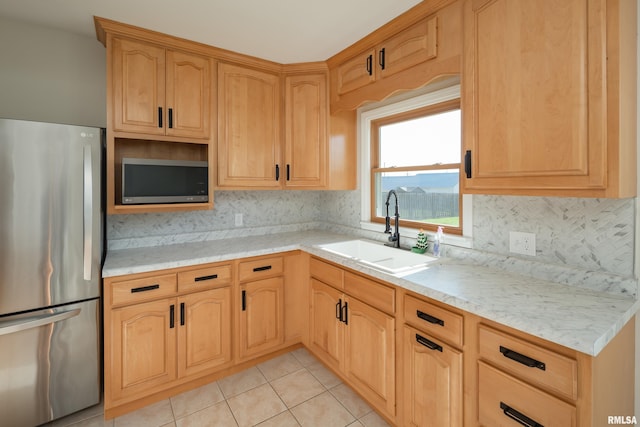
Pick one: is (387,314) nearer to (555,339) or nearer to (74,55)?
(555,339)

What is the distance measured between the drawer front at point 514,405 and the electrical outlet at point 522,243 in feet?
2.28

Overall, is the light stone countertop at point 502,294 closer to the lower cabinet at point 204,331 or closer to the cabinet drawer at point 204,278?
the cabinet drawer at point 204,278

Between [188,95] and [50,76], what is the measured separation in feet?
2.90

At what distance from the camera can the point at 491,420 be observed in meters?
1.20

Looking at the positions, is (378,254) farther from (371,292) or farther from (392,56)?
(392,56)

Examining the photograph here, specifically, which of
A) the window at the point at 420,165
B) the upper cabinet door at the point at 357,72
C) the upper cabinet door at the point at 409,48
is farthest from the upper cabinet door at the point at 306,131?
the upper cabinet door at the point at 409,48

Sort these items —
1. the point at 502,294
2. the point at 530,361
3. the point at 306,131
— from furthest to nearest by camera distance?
1. the point at 306,131
2. the point at 502,294
3. the point at 530,361

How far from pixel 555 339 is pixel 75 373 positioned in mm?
2365

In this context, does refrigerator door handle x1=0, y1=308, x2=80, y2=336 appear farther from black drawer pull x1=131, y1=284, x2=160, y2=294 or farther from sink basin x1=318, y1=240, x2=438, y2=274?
sink basin x1=318, y1=240, x2=438, y2=274

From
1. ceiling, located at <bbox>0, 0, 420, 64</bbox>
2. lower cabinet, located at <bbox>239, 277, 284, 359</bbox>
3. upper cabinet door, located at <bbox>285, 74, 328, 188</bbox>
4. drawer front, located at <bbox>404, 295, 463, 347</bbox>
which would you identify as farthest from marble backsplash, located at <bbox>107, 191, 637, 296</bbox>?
ceiling, located at <bbox>0, 0, 420, 64</bbox>

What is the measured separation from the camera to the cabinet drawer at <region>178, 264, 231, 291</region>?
1994 millimetres

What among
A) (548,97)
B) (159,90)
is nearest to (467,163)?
(548,97)

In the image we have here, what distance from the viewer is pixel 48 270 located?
164 centimetres

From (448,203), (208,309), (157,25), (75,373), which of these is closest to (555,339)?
(448,203)
